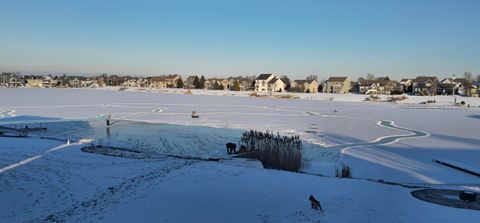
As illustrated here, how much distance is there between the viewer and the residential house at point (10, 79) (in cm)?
14975

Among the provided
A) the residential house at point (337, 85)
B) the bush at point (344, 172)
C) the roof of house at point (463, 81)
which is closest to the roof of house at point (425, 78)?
the roof of house at point (463, 81)

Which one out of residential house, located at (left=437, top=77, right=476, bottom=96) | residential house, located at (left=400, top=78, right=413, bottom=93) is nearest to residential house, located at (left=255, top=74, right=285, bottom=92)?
residential house, located at (left=400, top=78, right=413, bottom=93)

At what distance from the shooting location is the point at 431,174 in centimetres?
1127

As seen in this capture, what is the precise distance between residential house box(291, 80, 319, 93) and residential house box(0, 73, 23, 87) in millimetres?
94723

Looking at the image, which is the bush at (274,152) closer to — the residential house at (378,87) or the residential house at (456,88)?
the residential house at (456,88)

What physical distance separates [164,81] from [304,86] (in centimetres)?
4888

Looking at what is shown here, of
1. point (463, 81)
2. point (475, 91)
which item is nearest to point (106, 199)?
point (475, 91)

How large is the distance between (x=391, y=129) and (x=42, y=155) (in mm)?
16734

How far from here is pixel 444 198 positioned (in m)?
8.66

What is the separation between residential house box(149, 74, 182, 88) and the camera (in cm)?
13925

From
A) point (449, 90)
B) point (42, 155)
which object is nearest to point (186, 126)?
point (42, 155)

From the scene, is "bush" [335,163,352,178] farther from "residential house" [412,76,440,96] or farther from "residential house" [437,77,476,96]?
"residential house" [412,76,440,96]

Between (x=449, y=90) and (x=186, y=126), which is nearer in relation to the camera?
(x=186, y=126)

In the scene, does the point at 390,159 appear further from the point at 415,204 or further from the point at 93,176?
the point at 93,176
